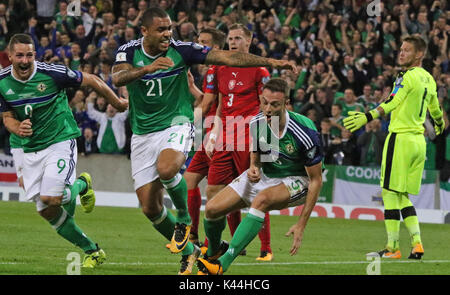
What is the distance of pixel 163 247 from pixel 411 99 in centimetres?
372

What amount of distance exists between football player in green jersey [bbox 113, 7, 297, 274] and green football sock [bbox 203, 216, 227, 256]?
1.21ft

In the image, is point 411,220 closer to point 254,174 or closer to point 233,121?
point 233,121

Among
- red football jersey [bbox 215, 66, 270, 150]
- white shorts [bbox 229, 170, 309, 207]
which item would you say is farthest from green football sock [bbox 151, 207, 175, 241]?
red football jersey [bbox 215, 66, 270, 150]

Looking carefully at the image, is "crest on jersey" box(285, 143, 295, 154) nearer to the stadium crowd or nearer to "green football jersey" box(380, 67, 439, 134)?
"green football jersey" box(380, 67, 439, 134)

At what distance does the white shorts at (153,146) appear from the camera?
916 cm

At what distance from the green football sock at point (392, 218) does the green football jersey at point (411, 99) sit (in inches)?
33.0

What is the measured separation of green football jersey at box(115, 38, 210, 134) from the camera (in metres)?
9.20

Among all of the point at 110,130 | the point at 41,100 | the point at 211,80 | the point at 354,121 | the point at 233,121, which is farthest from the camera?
the point at 110,130

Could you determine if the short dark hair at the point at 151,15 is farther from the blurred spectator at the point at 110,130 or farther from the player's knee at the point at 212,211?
the blurred spectator at the point at 110,130

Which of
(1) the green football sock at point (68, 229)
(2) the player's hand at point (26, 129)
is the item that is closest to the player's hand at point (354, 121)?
(1) the green football sock at point (68, 229)

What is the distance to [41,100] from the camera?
9539 mm

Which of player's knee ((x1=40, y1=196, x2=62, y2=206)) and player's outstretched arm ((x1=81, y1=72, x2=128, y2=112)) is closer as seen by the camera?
player's knee ((x1=40, y1=196, x2=62, y2=206))

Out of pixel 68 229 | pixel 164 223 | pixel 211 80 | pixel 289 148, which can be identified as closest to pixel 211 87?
pixel 211 80
